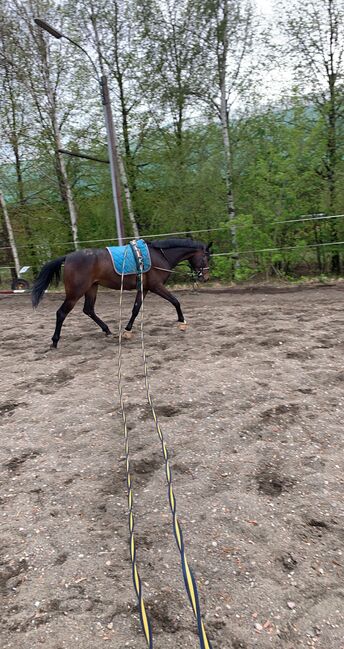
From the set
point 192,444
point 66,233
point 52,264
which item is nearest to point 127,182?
point 66,233

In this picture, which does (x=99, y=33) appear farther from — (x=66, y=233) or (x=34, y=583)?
(x=34, y=583)

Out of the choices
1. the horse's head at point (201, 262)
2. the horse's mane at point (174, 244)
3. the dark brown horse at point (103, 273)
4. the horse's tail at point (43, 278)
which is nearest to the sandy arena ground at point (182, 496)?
the dark brown horse at point (103, 273)

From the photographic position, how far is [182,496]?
9.17 feet

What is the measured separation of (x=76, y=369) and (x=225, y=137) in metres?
8.40

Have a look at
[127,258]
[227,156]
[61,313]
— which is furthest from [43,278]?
[227,156]

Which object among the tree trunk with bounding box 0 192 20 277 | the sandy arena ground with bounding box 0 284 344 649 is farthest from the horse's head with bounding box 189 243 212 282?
the tree trunk with bounding box 0 192 20 277

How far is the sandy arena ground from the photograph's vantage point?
1953mm

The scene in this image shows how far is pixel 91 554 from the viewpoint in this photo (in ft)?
7.74

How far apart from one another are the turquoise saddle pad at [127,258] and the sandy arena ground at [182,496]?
1.38 meters

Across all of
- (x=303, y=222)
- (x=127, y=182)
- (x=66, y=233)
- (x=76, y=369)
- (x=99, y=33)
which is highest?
(x=99, y=33)

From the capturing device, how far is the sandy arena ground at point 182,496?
1953 millimetres

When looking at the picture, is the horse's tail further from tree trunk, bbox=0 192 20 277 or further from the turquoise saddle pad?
tree trunk, bbox=0 192 20 277

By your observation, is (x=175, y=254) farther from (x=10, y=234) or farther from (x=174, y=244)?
(x=10, y=234)

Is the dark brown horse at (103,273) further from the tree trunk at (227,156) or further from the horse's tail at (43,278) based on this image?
the tree trunk at (227,156)
